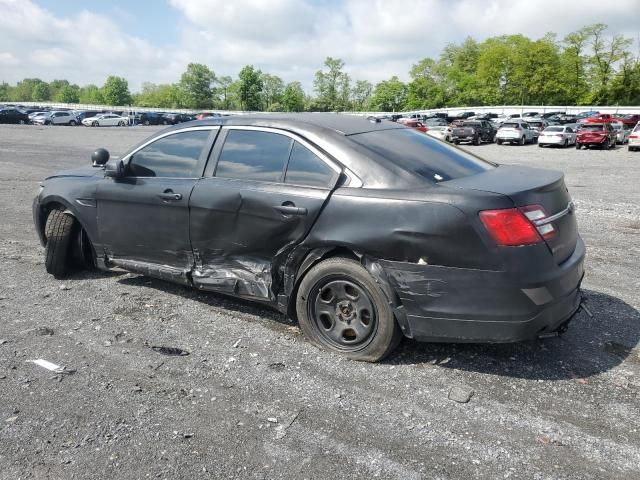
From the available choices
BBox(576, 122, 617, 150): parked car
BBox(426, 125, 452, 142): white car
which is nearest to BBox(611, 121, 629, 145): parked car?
BBox(576, 122, 617, 150): parked car

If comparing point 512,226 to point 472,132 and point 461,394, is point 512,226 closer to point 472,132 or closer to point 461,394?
point 461,394

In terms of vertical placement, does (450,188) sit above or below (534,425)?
above

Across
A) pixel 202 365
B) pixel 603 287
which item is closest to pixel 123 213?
pixel 202 365

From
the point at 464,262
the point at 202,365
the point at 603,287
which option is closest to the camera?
the point at 464,262

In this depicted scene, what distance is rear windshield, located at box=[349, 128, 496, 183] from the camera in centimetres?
361

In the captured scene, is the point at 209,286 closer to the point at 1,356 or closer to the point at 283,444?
the point at 1,356

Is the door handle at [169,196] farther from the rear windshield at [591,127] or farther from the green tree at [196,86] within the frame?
the green tree at [196,86]

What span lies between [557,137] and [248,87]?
78496mm

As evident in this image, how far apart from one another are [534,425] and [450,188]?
144cm

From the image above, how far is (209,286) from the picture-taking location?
171 inches

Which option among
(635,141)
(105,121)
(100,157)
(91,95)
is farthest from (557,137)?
(91,95)

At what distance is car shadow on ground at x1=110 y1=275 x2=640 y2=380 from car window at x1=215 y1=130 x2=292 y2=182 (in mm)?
1202

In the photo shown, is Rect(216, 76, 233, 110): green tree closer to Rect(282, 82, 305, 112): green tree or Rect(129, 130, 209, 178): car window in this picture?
Rect(282, 82, 305, 112): green tree

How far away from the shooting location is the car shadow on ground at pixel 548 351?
3.54 m
